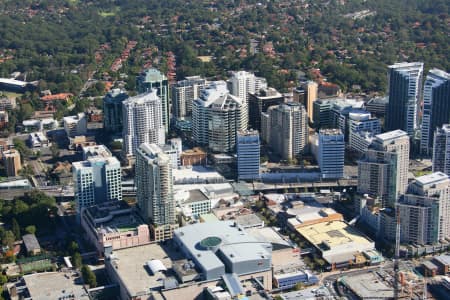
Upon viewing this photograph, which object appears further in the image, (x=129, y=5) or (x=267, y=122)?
(x=129, y=5)

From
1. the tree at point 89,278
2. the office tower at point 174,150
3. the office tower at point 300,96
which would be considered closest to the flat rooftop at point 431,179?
the office tower at point 174,150

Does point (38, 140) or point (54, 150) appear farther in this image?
point (38, 140)

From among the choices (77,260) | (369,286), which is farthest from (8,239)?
(369,286)

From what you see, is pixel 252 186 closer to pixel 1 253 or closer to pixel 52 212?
pixel 52 212

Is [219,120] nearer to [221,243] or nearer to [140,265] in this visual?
[221,243]

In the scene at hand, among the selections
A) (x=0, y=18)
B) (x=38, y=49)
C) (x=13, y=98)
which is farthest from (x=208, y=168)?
(x=0, y=18)

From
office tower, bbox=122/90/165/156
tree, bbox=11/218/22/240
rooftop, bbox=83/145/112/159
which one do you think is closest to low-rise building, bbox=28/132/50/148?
office tower, bbox=122/90/165/156
